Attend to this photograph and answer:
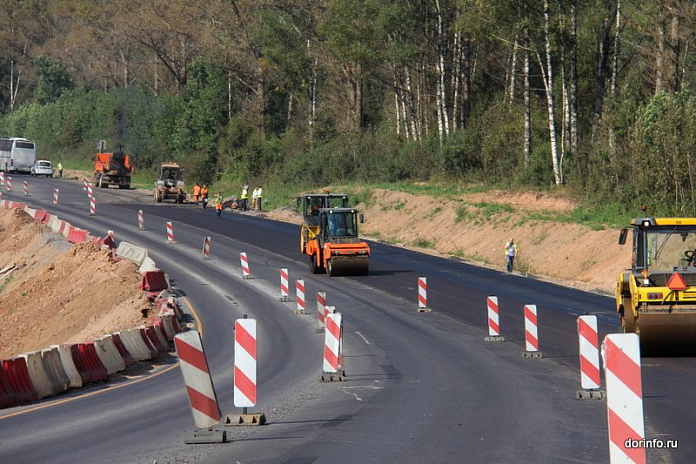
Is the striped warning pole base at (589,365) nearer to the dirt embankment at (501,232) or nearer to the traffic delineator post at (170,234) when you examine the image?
the dirt embankment at (501,232)

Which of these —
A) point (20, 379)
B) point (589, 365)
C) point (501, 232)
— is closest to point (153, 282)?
point (20, 379)

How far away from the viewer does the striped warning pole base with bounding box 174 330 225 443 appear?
470 inches

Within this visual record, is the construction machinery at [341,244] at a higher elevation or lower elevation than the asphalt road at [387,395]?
higher

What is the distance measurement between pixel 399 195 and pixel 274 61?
26.6 meters

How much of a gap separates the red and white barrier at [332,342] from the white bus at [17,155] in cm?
8332

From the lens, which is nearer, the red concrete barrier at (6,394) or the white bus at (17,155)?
the red concrete barrier at (6,394)

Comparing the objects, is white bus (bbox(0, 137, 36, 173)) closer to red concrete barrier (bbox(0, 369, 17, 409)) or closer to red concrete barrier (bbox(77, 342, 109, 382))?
red concrete barrier (bbox(77, 342, 109, 382))

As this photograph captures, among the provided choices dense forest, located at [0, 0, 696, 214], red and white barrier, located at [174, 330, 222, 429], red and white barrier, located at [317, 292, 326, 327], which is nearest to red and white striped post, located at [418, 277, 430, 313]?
red and white barrier, located at [317, 292, 326, 327]

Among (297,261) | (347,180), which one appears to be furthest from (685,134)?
(347,180)

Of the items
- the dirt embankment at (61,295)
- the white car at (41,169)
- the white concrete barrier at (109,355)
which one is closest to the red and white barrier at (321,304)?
the dirt embankment at (61,295)

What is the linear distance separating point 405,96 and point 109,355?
5535 cm

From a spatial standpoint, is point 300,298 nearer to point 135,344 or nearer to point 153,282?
point 153,282

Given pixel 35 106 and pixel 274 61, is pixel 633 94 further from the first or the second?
pixel 35 106

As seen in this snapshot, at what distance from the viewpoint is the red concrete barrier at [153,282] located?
33.2 meters
